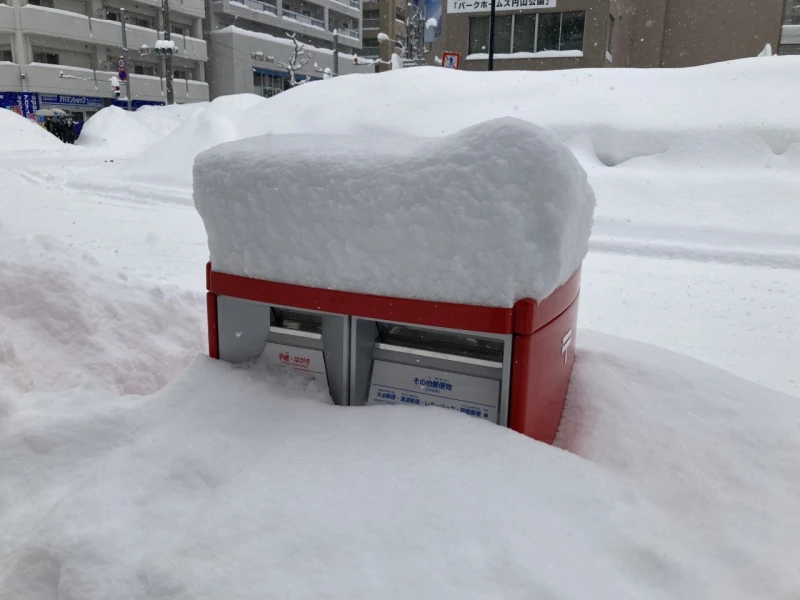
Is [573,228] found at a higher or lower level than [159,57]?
lower

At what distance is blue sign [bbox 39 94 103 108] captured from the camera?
3409 cm

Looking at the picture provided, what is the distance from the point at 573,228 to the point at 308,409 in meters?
1.11

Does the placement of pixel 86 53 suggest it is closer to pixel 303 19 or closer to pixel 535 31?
pixel 303 19

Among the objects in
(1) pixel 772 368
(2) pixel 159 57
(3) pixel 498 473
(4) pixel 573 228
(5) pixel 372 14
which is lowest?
(1) pixel 772 368

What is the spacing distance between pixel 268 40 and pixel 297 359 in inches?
1886

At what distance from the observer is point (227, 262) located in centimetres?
247

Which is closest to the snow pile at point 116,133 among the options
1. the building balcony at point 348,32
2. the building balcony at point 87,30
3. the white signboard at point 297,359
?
the building balcony at point 87,30

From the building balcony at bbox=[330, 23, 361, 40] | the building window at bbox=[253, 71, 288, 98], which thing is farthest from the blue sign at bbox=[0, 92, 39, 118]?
the building balcony at bbox=[330, 23, 361, 40]

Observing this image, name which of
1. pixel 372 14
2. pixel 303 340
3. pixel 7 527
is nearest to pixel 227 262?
pixel 303 340

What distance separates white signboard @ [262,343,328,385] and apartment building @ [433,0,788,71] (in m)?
20.9

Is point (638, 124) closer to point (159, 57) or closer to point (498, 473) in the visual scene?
point (498, 473)

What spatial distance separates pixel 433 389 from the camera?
89.4 inches

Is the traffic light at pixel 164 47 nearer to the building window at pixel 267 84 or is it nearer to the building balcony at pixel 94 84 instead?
the building balcony at pixel 94 84

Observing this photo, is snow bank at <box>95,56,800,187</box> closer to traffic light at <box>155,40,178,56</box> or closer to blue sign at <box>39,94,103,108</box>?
traffic light at <box>155,40,178,56</box>
